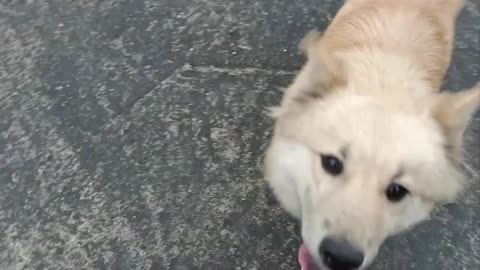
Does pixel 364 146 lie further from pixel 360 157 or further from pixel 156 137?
pixel 156 137

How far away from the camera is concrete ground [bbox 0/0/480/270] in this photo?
113 inches

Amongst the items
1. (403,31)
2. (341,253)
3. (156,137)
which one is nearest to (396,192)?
(341,253)

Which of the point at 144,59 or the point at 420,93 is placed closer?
the point at 420,93

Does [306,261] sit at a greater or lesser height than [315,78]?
lesser

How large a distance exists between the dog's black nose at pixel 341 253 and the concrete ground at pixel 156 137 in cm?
87

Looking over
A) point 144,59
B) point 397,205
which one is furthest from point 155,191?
point 397,205

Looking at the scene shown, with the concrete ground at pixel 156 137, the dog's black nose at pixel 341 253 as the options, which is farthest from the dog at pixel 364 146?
the concrete ground at pixel 156 137

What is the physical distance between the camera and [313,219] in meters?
2.12

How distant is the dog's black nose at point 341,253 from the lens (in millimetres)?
2016

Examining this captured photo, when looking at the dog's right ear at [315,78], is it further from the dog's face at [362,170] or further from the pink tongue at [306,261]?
the pink tongue at [306,261]

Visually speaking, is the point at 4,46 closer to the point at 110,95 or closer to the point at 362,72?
the point at 110,95

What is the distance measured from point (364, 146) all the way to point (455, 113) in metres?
0.39

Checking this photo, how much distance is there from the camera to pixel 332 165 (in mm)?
2145

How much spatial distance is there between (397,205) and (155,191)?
1299 millimetres
